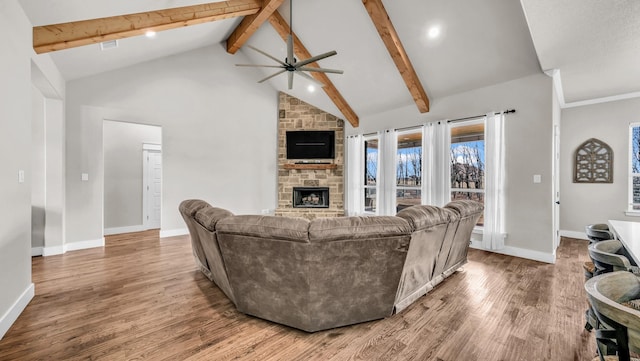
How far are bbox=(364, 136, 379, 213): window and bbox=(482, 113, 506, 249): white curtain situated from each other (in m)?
2.46

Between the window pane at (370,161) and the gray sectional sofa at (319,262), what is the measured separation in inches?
163

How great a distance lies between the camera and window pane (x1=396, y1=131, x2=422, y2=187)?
5.43m

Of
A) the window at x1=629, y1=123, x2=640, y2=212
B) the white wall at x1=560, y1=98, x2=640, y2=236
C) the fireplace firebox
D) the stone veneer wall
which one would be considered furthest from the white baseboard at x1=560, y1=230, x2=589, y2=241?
the fireplace firebox

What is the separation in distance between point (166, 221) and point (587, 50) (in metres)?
6.84

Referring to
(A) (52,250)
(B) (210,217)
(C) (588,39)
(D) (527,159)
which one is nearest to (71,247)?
(A) (52,250)

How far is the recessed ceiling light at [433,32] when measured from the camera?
12.3ft

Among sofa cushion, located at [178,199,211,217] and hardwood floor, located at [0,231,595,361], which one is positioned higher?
sofa cushion, located at [178,199,211,217]

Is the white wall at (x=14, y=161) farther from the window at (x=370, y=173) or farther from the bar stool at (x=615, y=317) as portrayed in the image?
the window at (x=370, y=173)

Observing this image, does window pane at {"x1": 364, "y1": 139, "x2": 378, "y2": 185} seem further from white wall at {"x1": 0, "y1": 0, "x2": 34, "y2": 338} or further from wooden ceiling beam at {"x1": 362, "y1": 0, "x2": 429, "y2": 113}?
white wall at {"x1": 0, "y1": 0, "x2": 34, "y2": 338}

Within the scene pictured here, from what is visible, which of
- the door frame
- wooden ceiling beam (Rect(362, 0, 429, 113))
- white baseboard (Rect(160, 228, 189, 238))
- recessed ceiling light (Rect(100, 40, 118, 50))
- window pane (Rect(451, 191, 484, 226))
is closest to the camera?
recessed ceiling light (Rect(100, 40, 118, 50))

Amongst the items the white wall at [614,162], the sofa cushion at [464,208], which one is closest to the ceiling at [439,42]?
the white wall at [614,162]

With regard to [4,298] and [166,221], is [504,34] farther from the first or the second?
[166,221]

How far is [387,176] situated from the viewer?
5840mm

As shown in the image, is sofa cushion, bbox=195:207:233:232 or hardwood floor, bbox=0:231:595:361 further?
sofa cushion, bbox=195:207:233:232
